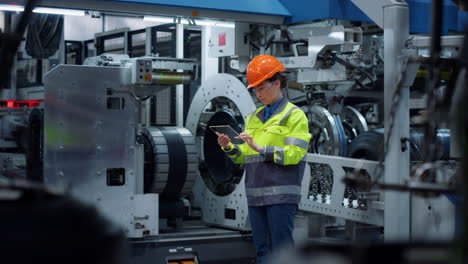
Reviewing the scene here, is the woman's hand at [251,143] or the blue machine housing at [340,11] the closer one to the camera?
the woman's hand at [251,143]

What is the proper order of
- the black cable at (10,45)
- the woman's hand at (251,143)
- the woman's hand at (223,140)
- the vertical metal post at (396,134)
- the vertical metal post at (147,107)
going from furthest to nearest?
the vertical metal post at (147,107) < the vertical metal post at (396,134) < the woman's hand at (223,140) < the woman's hand at (251,143) < the black cable at (10,45)

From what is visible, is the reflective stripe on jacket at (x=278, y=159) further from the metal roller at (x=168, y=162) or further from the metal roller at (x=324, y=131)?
the metal roller at (x=324, y=131)

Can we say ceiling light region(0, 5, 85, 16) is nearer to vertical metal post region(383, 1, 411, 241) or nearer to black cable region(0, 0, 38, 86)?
vertical metal post region(383, 1, 411, 241)

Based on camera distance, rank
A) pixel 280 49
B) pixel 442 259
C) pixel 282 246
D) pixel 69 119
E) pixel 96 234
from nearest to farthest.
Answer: pixel 442 259
pixel 96 234
pixel 282 246
pixel 69 119
pixel 280 49

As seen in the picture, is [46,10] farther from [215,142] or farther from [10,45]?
[10,45]

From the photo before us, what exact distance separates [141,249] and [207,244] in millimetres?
621

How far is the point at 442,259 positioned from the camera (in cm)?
162

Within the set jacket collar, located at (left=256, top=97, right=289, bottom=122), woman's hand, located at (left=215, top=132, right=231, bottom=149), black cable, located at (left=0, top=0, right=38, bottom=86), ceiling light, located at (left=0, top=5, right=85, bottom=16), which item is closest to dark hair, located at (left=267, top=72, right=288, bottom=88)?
jacket collar, located at (left=256, top=97, right=289, bottom=122)

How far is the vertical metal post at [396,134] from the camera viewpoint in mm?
6250

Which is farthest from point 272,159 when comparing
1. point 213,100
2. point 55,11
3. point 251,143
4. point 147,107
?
point 147,107

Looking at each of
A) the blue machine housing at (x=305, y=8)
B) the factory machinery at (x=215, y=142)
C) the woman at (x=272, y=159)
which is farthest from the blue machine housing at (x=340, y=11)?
the woman at (x=272, y=159)

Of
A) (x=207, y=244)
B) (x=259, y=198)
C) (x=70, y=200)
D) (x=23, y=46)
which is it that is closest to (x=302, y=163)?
(x=259, y=198)

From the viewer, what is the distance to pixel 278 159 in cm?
563

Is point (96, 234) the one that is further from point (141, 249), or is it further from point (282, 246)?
point (141, 249)
